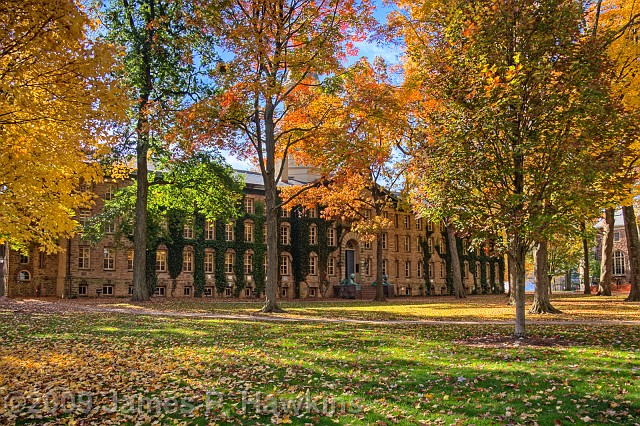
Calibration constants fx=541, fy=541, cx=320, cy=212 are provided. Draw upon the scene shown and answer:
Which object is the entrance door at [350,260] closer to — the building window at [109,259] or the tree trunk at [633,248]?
the building window at [109,259]

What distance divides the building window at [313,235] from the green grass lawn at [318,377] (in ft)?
110

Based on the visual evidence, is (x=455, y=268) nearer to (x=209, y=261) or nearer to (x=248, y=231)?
(x=248, y=231)

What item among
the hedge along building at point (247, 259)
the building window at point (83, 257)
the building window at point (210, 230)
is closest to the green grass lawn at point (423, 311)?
the hedge along building at point (247, 259)

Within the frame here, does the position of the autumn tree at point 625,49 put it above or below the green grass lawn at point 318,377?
above

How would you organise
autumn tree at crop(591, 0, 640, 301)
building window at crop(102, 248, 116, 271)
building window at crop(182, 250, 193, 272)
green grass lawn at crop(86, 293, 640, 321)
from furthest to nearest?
building window at crop(182, 250, 193, 272) → building window at crop(102, 248, 116, 271) → green grass lawn at crop(86, 293, 640, 321) → autumn tree at crop(591, 0, 640, 301)

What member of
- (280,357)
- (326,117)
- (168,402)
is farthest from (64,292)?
(168,402)

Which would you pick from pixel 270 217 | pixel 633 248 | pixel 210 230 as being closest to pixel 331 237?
pixel 210 230

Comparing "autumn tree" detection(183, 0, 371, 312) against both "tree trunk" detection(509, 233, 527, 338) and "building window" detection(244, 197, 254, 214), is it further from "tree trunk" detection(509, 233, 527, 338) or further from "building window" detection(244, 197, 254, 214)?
"building window" detection(244, 197, 254, 214)

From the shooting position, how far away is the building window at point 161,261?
4003cm

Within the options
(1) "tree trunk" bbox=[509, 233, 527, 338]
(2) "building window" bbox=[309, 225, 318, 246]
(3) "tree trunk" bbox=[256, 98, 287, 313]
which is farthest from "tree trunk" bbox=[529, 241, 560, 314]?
(2) "building window" bbox=[309, 225, 318, 246]

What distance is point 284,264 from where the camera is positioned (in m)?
45.3

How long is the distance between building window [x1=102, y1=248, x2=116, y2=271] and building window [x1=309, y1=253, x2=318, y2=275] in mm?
15849

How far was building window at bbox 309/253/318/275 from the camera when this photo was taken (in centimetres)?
4631

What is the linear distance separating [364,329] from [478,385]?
713cm
